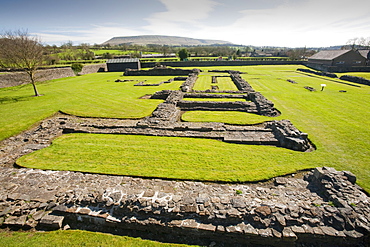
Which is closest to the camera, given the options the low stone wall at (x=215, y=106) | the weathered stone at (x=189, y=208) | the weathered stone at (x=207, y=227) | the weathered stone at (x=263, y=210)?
the weathered stone at (x=207, y=227)

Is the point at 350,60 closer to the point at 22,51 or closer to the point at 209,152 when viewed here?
the point at 209,152

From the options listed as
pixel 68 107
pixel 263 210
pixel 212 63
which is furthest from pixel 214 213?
pixel 212 63

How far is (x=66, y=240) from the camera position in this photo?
5.68 metres

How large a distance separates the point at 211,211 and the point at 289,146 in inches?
282

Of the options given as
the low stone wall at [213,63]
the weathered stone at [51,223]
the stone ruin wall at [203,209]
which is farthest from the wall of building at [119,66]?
the weathered stone at [51,223]

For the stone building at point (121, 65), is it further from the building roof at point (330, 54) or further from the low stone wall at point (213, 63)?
the building roof at point (330, 54)

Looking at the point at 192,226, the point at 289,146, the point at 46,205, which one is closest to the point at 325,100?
the point at 289,146

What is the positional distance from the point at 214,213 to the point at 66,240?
4.66m

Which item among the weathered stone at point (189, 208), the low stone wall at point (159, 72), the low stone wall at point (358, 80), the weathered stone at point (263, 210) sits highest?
the low stone wall at point (159, 72)

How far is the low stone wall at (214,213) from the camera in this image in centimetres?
546

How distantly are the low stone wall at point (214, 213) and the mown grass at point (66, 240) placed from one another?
0.23 meters

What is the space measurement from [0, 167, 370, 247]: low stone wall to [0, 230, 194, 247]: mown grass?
0.75 feet

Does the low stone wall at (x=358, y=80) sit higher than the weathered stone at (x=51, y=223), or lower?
higher

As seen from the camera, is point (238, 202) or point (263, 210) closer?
point (263, 210)
